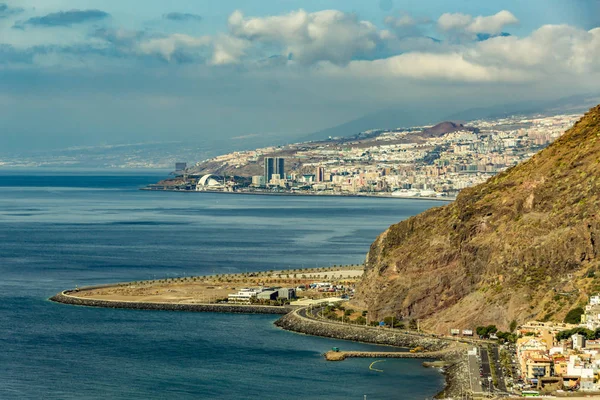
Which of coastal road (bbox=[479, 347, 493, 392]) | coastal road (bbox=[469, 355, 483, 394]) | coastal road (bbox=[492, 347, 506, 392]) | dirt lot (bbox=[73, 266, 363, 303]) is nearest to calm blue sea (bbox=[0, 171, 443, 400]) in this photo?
coastal road (bbox=[469, 355, 483, 394])

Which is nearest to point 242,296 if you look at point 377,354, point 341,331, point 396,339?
point 341,331

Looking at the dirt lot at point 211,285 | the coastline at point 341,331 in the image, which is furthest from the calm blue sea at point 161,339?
the dirt lot at point 211,285

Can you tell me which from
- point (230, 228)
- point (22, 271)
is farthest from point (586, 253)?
point (230, 228)

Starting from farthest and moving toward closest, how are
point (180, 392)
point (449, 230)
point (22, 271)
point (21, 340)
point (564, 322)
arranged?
point (22, 271) < point (449, 230) < point (21, 340) < point (564, 322) < point (180, 392)

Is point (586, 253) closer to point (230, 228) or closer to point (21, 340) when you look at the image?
point (21, 340)

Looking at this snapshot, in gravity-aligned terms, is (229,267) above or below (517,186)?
below

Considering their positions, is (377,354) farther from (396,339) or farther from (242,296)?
(242,296)

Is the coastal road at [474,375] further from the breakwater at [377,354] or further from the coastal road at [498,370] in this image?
the breakwater at [377,354]
